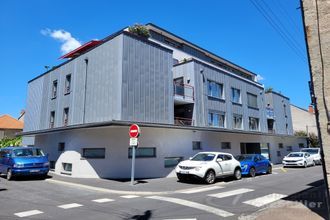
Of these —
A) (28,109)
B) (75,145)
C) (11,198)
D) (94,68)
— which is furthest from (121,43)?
(28,109)

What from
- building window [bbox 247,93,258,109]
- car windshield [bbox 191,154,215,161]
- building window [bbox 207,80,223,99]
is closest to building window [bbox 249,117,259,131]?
building window [bbox 247,93,258,109]

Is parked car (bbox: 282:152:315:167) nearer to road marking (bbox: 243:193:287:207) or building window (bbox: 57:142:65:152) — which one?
road marking (bbox: 243:193:287:207)

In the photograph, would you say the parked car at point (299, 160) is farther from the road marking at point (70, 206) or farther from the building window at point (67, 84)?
the road marking at point (70, 206)

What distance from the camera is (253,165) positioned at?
17.6 metres

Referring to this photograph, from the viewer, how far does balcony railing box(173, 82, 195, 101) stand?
68.8 feet

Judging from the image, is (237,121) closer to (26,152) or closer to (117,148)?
(117,148)

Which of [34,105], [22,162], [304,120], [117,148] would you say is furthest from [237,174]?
[304,120]

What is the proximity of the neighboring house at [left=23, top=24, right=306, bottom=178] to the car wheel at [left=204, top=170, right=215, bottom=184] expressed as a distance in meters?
4.15

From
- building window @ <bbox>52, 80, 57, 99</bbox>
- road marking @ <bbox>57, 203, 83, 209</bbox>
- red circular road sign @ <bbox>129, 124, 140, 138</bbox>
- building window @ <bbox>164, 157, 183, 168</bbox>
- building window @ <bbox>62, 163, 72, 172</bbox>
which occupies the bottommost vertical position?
road marking @ <bbox>57, 203, 83, 209</bbox>

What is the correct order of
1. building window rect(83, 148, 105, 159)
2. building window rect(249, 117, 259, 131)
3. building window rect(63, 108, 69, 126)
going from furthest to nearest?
1. building window rect(249, 117, 259, 131)
2. building window rect(63, 108, 69, 126)
3. building window rect(83, 148, 105, 159)

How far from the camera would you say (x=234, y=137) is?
25.7 metres

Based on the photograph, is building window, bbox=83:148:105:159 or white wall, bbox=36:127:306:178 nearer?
white wall, bbox=36:127:306:178

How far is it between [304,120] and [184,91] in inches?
1414

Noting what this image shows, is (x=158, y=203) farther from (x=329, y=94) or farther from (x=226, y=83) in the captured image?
(x=226, y=83)
